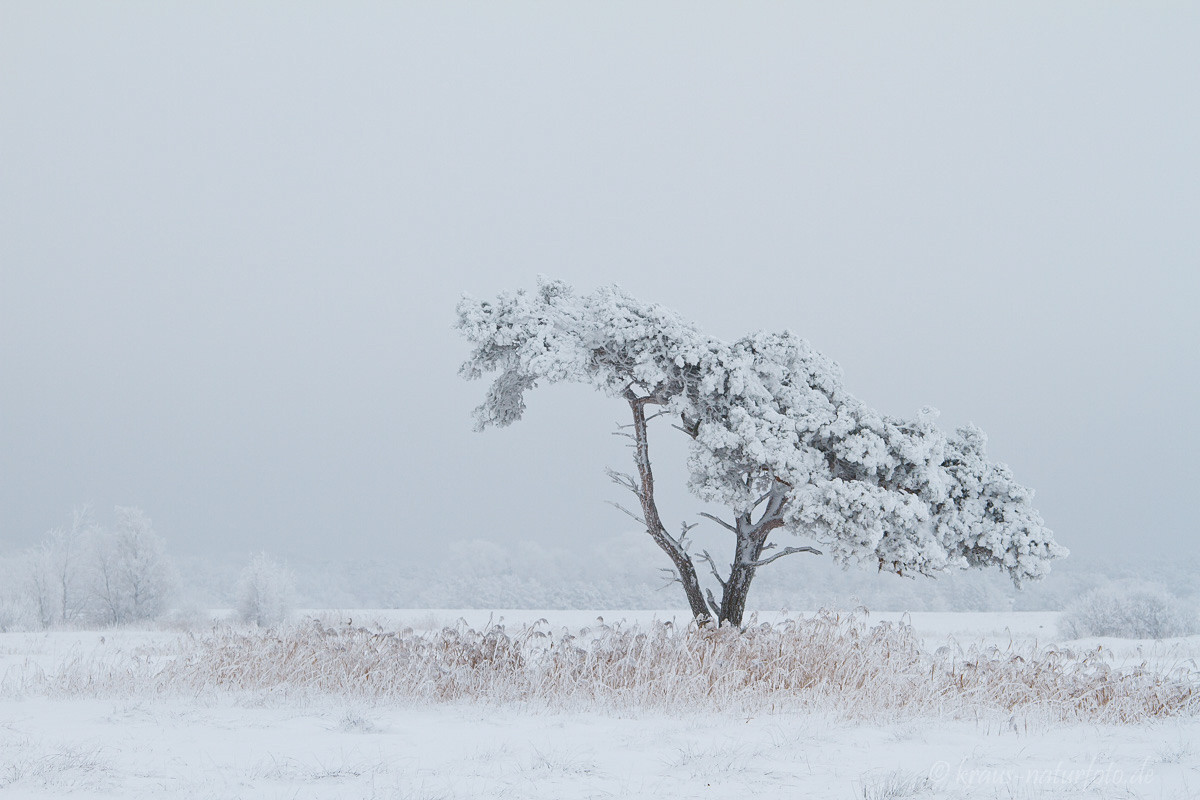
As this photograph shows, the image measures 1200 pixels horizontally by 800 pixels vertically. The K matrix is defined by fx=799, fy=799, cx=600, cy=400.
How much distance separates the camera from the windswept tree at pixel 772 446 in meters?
12.5

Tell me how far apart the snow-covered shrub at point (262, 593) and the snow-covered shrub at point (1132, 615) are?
2869 cm

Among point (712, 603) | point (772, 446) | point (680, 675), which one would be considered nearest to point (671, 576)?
point (712, 603)

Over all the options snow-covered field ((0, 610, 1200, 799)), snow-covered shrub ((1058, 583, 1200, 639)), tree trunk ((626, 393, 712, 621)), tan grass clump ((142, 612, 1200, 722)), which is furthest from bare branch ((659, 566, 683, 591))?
snow-covered shrub ((1058, 583, 1200, 639))

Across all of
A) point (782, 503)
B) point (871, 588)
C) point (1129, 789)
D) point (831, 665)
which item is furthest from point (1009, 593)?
point (1129, 789)

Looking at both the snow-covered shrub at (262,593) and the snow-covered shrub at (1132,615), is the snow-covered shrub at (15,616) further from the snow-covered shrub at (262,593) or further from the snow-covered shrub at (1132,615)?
the snow-covered shrub at (1132,615)

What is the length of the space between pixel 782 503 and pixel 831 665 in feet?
15.6

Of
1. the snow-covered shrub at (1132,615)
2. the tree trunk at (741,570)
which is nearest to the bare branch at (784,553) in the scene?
the tree trunk at (741,570)

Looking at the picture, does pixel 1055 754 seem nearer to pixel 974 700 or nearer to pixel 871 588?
pixel 974 700

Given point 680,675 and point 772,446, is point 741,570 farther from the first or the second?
point 680,675

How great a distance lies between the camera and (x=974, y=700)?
884cm

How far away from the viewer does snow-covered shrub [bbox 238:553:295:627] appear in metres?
31.6

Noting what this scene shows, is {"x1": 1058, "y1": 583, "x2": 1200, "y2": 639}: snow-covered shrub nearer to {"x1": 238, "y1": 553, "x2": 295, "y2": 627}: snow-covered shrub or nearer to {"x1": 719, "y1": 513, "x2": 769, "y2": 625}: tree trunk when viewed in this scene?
{"x1": 719, "y1": 513, "x2": 769, "y2": 625}: tree trunk

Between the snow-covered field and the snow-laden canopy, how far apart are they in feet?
13.9

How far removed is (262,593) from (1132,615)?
3162cm
